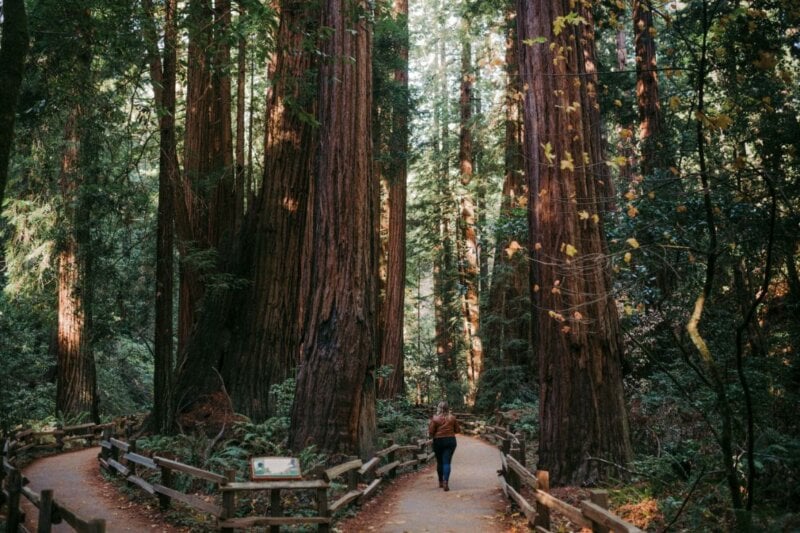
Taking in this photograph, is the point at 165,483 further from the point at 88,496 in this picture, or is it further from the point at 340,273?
the point at 340,273

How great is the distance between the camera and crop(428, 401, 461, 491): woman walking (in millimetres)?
11594

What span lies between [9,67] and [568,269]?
7.27 m

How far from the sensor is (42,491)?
7.25 metres

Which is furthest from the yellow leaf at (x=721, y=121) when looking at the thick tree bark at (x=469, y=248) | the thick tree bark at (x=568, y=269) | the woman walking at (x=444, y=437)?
the thick tree bark at (x=469, y=248)

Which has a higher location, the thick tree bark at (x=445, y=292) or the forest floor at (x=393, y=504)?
the thick tree bark at (x=445, y=292)

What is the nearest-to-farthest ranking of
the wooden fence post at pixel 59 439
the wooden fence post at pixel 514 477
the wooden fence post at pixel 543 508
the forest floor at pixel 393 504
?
1. the wooden fence post at pixel 543 508
2. the forest floor at pixel 393 504
3. the wooden fence post at pixel 514 477
4. the wooden fence post at pixel 59 439

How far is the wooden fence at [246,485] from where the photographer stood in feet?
26.2

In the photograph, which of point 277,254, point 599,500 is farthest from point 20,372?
point 599,500

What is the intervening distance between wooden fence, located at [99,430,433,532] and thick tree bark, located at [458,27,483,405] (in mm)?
11665

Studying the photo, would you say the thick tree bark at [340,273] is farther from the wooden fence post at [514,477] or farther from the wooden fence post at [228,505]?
the wooden fence post at [228,505]

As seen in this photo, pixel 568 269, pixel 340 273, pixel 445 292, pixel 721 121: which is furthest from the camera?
pixel 445 292

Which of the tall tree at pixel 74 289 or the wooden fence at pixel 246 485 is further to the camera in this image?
the tall tree at pixel 74 289

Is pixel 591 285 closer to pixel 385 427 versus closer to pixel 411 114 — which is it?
pixel 385 427

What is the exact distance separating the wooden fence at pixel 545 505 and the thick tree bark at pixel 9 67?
6125 mm
